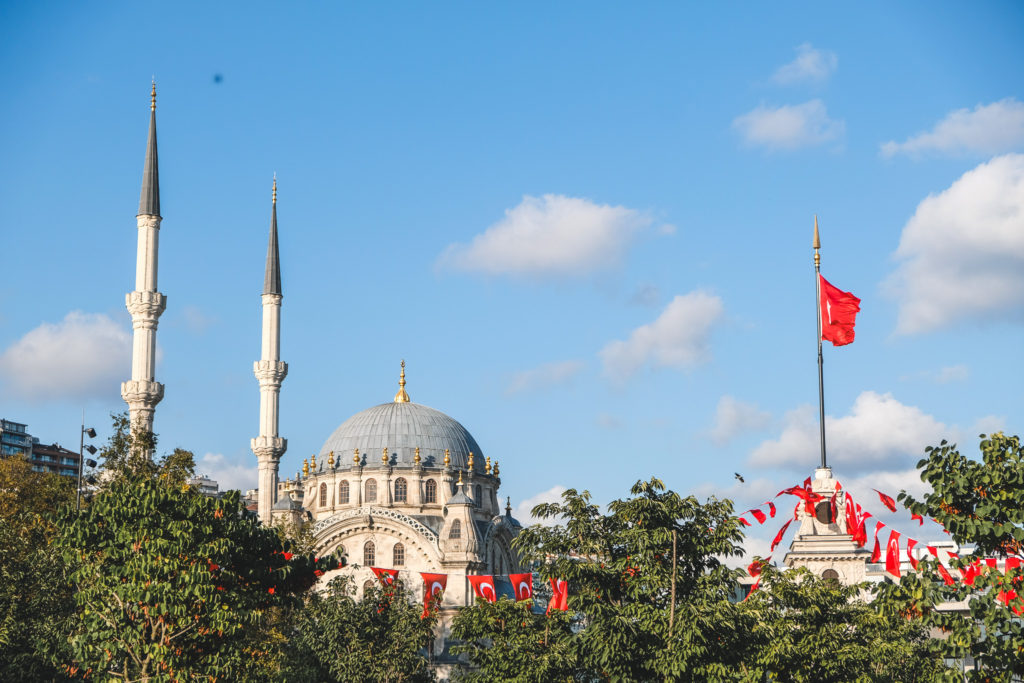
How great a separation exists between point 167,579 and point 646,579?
9.30 metres

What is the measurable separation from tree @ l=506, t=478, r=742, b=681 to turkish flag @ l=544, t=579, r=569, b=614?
1.20 metres

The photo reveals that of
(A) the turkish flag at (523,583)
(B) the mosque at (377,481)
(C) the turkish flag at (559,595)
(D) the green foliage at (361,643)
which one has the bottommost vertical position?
(D) the green foliage at (361,643)

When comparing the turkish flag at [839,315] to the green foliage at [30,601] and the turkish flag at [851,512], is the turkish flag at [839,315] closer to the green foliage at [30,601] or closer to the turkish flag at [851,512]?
the turkish flag at [851,512]

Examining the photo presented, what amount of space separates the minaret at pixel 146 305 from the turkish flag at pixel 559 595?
58.3 feet

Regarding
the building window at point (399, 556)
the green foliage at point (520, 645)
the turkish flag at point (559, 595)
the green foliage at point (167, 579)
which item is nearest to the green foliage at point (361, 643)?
the turkish flag at point (559, 595)

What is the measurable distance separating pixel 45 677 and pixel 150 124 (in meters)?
27.3

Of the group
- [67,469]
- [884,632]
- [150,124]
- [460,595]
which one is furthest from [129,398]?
[67,469]

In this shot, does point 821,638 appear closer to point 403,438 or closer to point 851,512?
point 851,512

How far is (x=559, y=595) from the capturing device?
35094 mm

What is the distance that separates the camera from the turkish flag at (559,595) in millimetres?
29245

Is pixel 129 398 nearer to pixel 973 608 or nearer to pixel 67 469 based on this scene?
pixel 973 608

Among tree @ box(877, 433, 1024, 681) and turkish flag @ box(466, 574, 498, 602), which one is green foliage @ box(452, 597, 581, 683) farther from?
turkish flag @ box(466, 574, 498, 602)

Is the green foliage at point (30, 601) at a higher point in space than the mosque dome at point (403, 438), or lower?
lower

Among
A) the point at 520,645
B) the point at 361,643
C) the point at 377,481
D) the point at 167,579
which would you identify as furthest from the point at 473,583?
the point at 167,579
